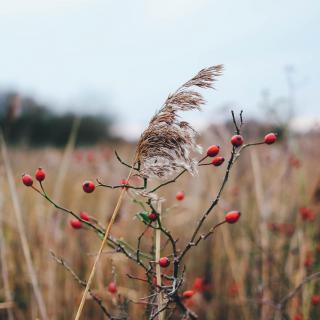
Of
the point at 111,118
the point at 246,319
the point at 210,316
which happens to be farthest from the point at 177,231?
the point at 111,118

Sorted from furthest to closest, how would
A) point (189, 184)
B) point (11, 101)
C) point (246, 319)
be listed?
point (189, 184) → point (246, 319) → point (11, 101)

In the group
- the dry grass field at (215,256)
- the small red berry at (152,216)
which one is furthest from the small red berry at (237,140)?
the dry grass field at (215,256)

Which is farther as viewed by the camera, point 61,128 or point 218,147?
point 61,128

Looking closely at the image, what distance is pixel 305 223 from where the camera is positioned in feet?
8.84

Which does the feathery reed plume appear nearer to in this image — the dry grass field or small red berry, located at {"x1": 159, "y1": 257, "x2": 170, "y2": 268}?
small red berry, located at {"x1": 159, "y1": 257, "x2": 170, "y2": 268}

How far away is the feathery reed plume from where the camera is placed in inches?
38.1

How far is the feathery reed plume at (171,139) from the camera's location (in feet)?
3.17

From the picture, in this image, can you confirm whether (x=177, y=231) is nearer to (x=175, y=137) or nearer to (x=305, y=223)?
(x=305, y=223)

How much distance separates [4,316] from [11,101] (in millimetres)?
1222

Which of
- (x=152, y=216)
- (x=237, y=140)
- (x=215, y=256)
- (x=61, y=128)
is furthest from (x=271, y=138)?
(x=61, y=128)

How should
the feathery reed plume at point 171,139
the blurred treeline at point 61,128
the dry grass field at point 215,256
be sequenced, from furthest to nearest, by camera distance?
the blurred treeline at point 61,128 < the dry grass field at point 215,256 < the feathery reed plume at point 171,139

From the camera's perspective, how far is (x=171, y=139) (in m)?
0.97

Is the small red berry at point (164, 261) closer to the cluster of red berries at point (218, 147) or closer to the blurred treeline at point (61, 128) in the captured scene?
the cluster of red berries at point (218, 147)

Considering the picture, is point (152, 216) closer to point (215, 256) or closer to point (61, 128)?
point (215, 256)
